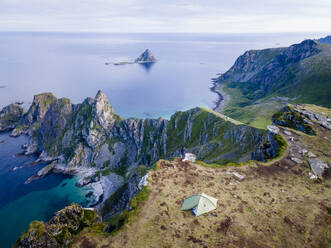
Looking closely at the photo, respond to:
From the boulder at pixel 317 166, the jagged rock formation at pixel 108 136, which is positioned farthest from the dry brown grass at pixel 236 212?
the jagged rock formation at pixel 108 136

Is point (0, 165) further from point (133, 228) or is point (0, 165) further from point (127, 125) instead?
point (133, 228)

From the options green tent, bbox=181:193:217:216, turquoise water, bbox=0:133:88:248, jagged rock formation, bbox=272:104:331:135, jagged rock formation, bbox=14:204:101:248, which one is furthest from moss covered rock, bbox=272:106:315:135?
turquoise water, bbox=0:133:88:248

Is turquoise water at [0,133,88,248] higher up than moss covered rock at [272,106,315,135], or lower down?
lower down

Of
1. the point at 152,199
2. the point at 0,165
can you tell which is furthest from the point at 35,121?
the point at 152,199

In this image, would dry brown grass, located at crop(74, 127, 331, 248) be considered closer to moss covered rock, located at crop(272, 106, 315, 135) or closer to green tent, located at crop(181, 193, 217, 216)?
green tent, located at crop(181, 193, 217, 216)

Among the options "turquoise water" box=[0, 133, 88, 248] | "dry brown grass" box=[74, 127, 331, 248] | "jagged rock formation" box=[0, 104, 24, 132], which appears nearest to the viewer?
"dry brown grass" box=[74, 127, 331, 248]

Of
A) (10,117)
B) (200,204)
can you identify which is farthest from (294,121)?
(10,117)

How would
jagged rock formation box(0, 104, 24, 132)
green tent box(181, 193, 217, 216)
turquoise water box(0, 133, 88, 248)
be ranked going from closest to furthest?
1. green tent box(181, 193, 217, 216)
2. turquoise water box(0, 133, 88, 248)
3. jagged rock formation box(0, 104, 24, 132)
